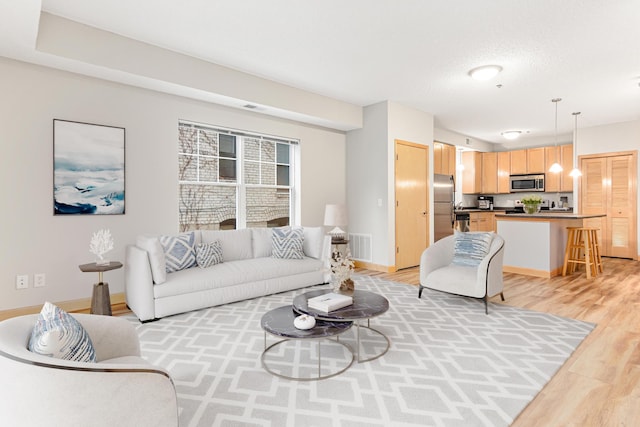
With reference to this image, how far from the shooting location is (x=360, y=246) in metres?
5.97

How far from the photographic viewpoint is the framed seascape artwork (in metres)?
3.49

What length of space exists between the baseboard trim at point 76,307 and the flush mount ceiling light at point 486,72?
4.80m

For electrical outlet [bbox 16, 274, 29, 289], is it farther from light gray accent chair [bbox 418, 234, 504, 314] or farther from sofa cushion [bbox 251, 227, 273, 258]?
light gray accent chair [bbox 418, 234, 504, 314]

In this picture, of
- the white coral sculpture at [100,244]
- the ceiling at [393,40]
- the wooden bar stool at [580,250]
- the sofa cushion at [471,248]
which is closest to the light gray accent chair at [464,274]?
the sofa cushion at [471,248]

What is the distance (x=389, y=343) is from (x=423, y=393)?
714mm

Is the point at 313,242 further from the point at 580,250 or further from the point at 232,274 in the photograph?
the point at 580,250

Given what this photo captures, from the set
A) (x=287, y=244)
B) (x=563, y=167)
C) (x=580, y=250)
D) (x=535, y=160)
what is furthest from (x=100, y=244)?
(x=563, y=167)

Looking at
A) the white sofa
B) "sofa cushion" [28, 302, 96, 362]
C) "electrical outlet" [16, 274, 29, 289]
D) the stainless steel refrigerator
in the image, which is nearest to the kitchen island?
the stainless steel refrigerator

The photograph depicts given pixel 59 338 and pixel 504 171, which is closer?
pixel 59 338

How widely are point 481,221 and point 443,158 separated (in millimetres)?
2096

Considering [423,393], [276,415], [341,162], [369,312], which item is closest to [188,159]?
[341,162]

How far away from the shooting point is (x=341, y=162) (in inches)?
243

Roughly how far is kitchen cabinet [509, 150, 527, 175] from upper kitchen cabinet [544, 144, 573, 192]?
0.44 m

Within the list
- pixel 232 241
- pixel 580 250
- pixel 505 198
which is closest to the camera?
pixel 232 241
